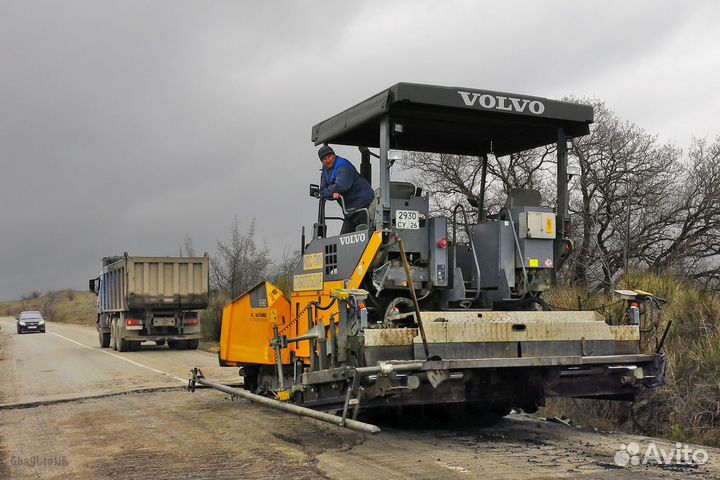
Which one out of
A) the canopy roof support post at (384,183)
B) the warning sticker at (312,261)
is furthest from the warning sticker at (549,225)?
the warning sticker at (312,261)

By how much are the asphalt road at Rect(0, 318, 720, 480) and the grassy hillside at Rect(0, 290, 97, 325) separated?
52.8 m

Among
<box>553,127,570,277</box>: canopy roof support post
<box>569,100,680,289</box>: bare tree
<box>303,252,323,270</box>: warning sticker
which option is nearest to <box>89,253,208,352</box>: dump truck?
<box>569,100,680,289</box>: bare tree

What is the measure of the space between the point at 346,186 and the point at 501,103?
1.84 metres

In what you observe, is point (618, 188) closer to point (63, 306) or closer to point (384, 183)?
point (384, 183)

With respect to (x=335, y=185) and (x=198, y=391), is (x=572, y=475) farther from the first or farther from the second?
(x=198, y=391)

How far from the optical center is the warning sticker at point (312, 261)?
26.2 ft

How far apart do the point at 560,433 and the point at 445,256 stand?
2.12 m

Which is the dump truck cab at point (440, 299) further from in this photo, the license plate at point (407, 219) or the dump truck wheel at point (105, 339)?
the dump truck wheel at point (105, 339)

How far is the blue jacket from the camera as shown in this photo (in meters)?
8.07

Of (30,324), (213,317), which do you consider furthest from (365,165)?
(30,324)

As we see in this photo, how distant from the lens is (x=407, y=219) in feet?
23.7

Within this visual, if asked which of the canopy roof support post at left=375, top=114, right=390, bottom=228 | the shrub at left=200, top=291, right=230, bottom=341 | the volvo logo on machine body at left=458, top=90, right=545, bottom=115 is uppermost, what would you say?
the volvo logo on machine body at left=458, top=90, right=545, bottom=115

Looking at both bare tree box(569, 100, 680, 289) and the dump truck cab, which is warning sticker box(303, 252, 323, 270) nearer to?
the dump truck cab

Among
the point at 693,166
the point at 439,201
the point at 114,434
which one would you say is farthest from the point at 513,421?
the point at 693,166
